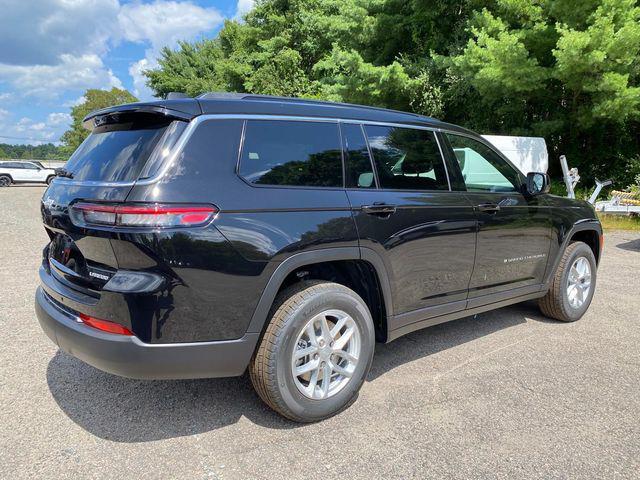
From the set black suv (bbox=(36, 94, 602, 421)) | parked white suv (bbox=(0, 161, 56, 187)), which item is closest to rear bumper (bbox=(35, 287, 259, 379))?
black suv (bbox=(36, 94, 602, 421))

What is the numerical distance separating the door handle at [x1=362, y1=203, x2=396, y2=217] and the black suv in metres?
0.01

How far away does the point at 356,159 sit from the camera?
309 cm

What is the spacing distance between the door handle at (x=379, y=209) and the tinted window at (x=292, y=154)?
0.76ft

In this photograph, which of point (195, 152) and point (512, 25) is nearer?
point (195, 152)

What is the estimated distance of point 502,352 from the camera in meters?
3.95

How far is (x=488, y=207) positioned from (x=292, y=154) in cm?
177

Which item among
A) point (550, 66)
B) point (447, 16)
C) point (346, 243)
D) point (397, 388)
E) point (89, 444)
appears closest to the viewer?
point (89, 444)

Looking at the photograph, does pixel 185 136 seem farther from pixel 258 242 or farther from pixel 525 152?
pixel 525 152

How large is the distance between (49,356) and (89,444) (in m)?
1.41

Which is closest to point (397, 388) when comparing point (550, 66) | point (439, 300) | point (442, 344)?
point (439, 300)

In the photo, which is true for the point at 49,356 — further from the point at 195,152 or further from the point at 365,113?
the point at 365,113

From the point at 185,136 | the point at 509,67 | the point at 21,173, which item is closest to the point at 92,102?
the point at 21,173

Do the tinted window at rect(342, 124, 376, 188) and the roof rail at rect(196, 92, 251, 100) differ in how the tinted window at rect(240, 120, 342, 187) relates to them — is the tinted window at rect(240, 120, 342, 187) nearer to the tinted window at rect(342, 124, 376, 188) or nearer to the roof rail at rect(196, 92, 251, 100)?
the tinted window at rect(342, 124, 376, 188)

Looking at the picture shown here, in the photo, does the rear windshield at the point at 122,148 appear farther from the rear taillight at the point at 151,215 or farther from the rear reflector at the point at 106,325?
the rear reflector at the point at 106,325
